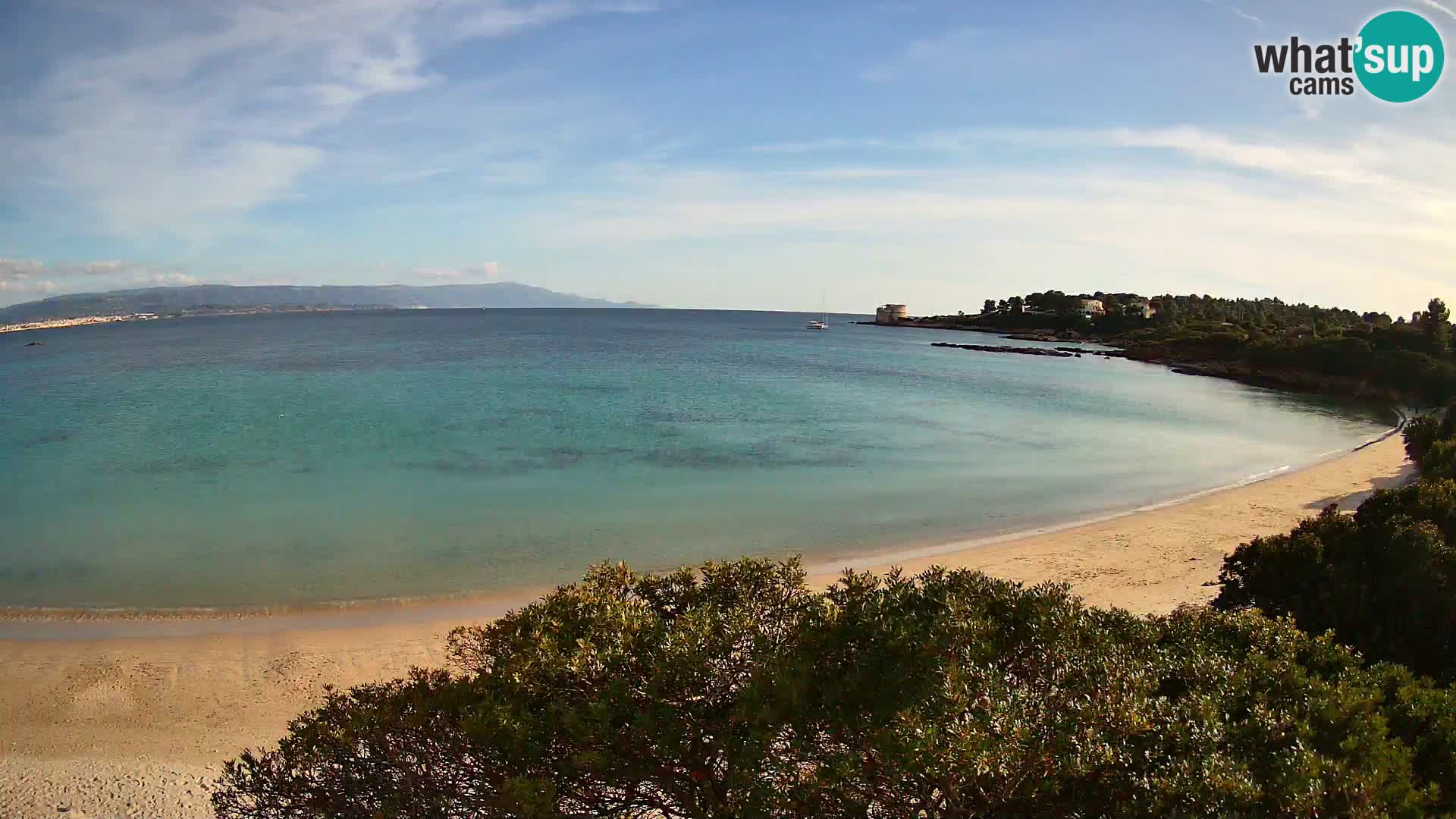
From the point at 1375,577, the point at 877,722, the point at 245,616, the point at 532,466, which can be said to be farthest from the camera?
the point at 532,466

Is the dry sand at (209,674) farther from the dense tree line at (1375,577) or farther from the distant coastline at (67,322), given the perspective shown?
the distant coastline at (67,322)

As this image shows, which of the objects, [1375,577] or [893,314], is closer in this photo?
[1375,577]

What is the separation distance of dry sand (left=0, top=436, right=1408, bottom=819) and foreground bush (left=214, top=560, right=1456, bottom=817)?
3.89 metres

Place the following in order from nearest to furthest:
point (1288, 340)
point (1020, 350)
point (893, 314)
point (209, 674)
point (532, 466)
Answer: point (209, 674)
point (532, 466)
point (1288, 340)
point (1020, 350)
point (893, 314)

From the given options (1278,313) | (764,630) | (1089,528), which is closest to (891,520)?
(1089,528)

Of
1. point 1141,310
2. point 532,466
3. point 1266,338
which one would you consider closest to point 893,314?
point 1141,310

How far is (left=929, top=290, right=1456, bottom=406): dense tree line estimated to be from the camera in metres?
44.1

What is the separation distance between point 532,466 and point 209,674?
1342 cm

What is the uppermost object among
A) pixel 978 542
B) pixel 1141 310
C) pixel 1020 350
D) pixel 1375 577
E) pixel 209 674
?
pixel 1141 310

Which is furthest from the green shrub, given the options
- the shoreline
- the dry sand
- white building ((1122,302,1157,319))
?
white building ((1122,302,1157,319))

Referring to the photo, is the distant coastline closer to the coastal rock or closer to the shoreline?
the coastal rock

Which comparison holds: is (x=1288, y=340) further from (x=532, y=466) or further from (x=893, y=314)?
(x=893, y=314)

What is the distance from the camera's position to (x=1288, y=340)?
5975 cm

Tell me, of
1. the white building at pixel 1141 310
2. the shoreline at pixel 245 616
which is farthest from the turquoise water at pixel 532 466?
the white building at pixel 1141 310
